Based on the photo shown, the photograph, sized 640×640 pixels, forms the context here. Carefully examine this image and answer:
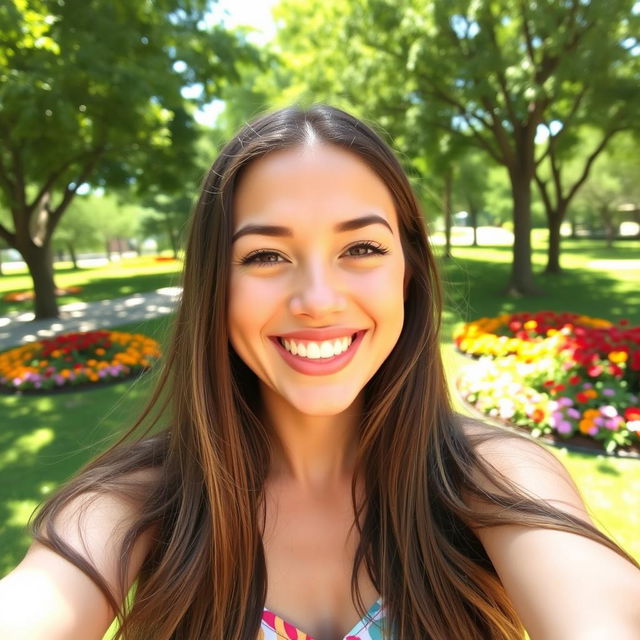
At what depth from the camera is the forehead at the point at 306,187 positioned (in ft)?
4.18

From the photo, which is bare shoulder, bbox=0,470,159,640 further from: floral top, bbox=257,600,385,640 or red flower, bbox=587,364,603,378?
red flower, bbox=587,364,603,378

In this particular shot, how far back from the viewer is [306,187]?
128 centimetres

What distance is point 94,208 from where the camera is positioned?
122ft

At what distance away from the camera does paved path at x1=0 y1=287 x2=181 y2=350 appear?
33.3ft

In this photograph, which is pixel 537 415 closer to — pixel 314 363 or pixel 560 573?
pixel 560 573

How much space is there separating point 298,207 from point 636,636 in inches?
43.5

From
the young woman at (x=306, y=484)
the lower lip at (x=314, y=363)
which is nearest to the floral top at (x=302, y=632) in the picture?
the young woman at (x=306, y=484)

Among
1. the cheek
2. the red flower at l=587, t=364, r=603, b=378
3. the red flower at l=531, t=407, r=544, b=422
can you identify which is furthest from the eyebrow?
the red flower at l=587, t=364, r=603, b=378

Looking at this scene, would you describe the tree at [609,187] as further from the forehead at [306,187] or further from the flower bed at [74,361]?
the forehead at [306,187]

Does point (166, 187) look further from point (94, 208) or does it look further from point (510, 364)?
point (94, 208)

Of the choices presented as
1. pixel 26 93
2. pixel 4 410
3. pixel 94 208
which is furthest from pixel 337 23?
pixel 94 208

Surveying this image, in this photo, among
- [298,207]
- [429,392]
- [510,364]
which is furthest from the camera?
[510,364]

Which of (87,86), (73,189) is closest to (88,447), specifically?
(87,86)

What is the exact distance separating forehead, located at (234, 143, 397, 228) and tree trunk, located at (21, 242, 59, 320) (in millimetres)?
11381
